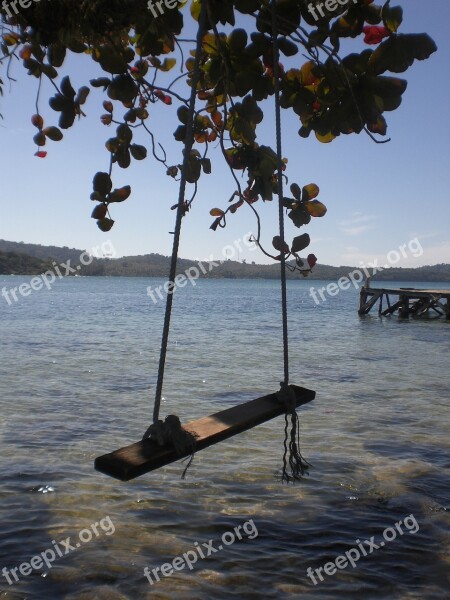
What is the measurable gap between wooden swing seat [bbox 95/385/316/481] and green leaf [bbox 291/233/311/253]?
736 mm

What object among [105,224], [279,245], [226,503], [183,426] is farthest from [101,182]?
[226,503]

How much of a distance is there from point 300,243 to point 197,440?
1086mm

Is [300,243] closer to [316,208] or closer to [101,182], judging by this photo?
[316,208]

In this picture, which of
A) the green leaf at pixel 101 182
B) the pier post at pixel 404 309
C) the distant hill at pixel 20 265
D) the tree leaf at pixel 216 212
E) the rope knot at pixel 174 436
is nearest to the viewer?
the rope knot at pixel 174 436

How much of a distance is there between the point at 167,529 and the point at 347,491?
6.60 feet

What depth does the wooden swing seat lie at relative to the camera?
7.31 ft

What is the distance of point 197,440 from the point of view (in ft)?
7.91

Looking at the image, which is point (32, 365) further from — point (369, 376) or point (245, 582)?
point (245, 582)

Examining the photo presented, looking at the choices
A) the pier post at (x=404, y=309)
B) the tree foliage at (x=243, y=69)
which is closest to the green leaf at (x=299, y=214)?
the tree foliage at (x=243, y=69)

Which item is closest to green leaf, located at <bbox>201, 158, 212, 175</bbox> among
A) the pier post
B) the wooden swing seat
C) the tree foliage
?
the tree foliage

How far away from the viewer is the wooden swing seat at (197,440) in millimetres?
2229

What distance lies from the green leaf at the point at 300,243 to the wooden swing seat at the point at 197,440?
74cm

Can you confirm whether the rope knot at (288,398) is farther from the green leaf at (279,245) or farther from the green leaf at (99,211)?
the green leaf at (99,211)

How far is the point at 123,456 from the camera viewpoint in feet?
7.57
